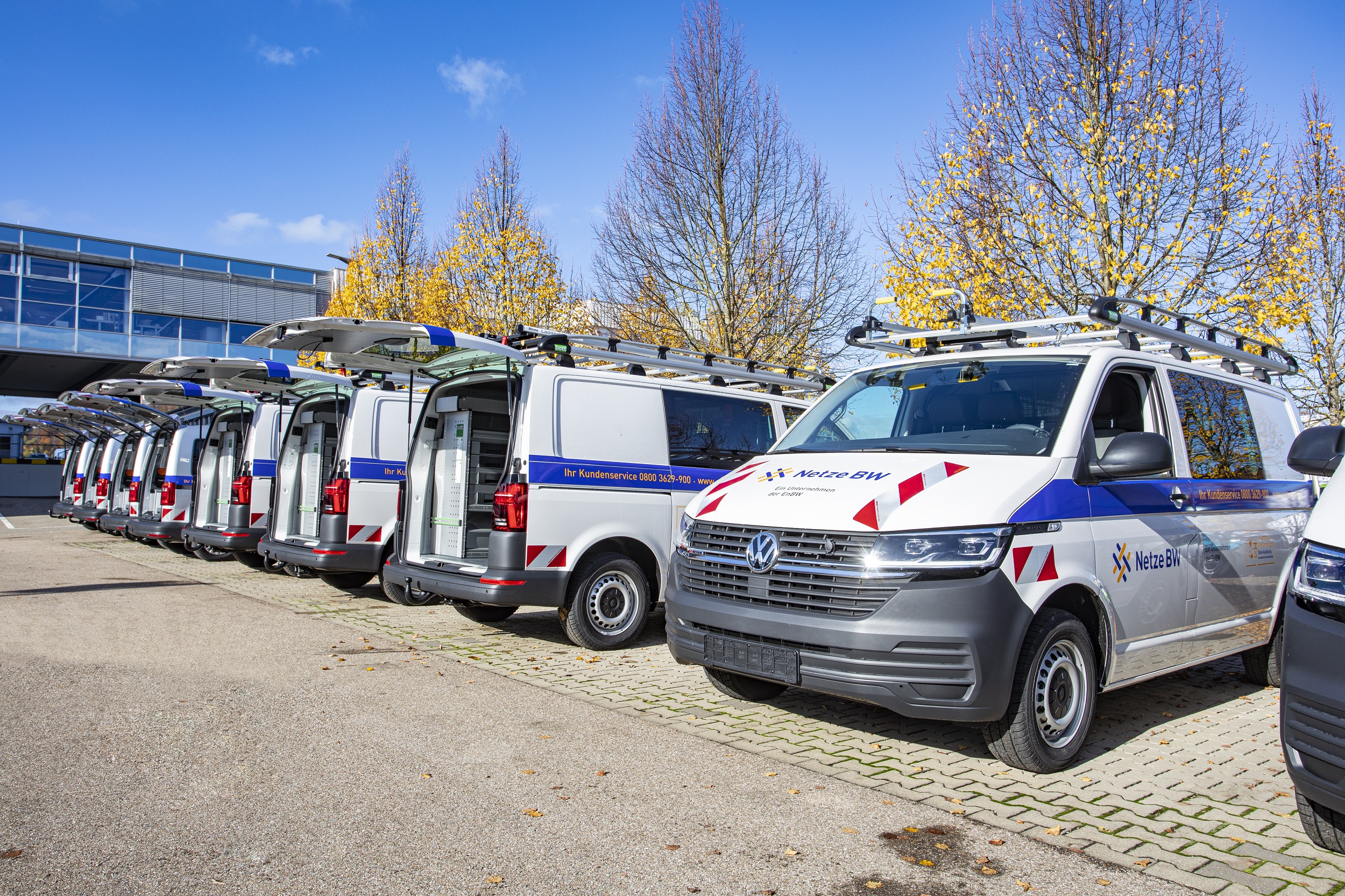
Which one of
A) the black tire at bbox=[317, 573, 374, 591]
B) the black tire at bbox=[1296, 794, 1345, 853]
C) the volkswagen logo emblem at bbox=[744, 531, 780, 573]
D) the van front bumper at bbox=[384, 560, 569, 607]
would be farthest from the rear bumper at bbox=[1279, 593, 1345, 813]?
the black tire at bbox=[317, 573, 374, 591]

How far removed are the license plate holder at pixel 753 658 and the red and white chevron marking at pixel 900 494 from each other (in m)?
0.71

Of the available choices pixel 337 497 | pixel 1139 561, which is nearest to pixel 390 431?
pixel 337 497

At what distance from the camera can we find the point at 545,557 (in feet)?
23.6

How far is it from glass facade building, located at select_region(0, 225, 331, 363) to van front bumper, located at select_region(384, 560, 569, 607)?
86.0 ft

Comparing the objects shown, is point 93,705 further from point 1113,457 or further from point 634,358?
point 1113,457

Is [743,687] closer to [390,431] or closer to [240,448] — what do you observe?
[390,431]

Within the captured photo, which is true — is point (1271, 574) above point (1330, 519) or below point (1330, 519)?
below

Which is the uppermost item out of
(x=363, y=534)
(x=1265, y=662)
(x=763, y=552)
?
(x=763, y=552)

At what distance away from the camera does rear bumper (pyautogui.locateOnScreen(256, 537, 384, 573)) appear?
9.44m

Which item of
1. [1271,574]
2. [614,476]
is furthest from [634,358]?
[1271,574]

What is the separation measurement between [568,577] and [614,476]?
890mm

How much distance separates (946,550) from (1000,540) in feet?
0.79

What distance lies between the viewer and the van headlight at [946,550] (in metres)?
4.20

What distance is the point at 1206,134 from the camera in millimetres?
11789
